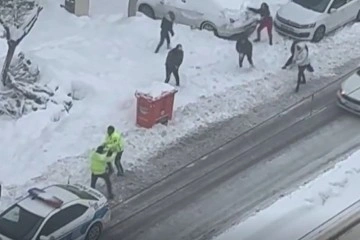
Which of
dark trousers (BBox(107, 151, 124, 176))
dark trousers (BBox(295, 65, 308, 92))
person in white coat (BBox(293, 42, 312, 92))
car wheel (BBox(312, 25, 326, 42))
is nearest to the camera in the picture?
dark trousers (BBox(107, 151, 124, 176))

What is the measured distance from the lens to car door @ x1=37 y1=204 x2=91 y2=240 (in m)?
20.7

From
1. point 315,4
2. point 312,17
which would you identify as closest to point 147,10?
point 312,17

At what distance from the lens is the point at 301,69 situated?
28781 mm

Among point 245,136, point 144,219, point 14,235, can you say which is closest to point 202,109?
point 245,136

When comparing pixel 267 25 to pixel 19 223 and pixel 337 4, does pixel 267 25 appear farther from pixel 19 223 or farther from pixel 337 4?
pixel 19 223

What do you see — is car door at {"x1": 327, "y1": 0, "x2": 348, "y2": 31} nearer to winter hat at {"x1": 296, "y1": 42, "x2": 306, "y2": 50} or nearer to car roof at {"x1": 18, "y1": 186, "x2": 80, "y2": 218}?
winter hat at {"x1": 296, "y1": 42, "x2": 306, "y2": 50}

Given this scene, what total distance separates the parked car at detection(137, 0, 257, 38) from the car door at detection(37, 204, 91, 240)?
11.4m

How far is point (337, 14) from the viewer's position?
32.4 meters

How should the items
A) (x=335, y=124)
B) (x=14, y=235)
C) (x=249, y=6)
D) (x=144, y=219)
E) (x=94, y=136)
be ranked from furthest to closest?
(x=249, y=6) → (x=335, y=124) → (x=94, y=136) → (x=144, y=219) → (x=14, y=235)

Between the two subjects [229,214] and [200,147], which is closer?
[229,214]

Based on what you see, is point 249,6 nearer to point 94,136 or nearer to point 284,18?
point 284,18

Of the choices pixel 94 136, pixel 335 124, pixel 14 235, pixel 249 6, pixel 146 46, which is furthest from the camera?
pixel 249 6

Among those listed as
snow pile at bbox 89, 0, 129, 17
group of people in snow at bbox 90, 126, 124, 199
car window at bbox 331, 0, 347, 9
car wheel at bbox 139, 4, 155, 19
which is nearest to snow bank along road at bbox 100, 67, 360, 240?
group of people in snow at bbox 90, 126, 124, 199

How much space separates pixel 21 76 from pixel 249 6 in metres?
8.52
